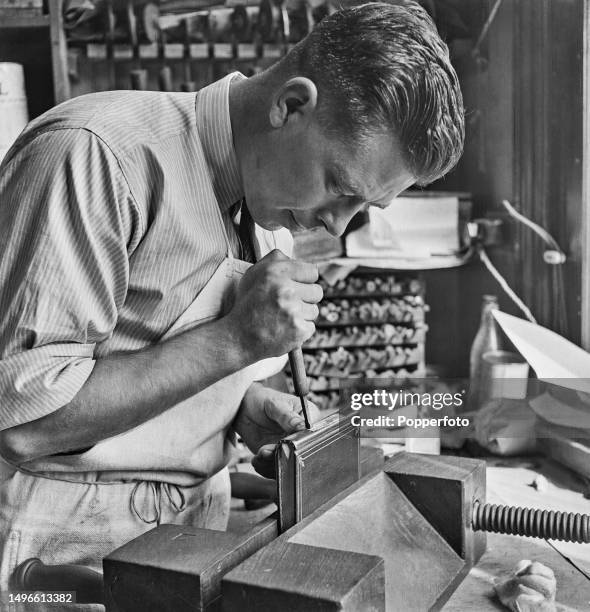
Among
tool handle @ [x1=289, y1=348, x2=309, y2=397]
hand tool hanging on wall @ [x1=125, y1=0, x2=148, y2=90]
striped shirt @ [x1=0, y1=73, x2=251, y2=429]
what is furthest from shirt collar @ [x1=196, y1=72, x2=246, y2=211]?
hand tool hanging on wall @ [x1=125, y1=0, x2=148, y2=90]

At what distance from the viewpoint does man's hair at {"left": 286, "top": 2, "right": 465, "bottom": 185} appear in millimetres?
1155

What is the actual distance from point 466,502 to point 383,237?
7.46ft

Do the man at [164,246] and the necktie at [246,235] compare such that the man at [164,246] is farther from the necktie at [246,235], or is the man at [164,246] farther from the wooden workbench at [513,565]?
the wooden workbench at [513,565]

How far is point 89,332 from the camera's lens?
1.13m

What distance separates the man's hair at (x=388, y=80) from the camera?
116cm

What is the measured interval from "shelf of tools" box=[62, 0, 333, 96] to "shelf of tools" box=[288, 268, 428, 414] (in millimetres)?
1175

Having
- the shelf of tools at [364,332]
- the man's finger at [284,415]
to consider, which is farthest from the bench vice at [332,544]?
the shelf of tools at [364,332]

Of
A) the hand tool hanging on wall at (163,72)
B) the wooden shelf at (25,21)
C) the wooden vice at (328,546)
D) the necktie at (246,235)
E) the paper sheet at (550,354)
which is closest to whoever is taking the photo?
the wooden vice at (328,546)

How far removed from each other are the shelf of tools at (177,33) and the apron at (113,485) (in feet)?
8.11

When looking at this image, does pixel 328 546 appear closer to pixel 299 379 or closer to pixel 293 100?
pixel 299 379

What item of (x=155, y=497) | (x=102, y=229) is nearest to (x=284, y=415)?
(x=155, y=497)

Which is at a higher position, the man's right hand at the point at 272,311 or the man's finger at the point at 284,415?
the man's right hand at the point at 272,311

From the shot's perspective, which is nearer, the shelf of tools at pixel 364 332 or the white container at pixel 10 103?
the white container at pixel 10 103

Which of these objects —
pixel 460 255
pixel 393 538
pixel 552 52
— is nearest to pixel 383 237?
pixel 460 255
